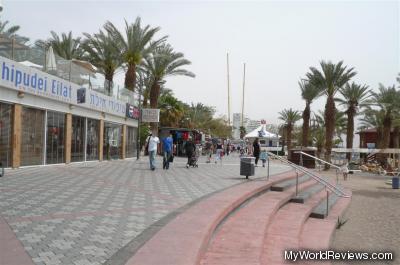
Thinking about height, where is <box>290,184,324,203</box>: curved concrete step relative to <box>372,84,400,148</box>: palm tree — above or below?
below

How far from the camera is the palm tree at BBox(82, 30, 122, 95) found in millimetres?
33281

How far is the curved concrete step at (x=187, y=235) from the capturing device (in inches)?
198

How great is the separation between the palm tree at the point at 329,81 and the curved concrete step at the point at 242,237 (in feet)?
103

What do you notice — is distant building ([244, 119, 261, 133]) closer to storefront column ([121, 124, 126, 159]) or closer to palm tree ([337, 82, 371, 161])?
palm tree ([337, 82, 371, 161])

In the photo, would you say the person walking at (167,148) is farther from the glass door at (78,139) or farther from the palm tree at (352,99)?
the palm tree at (352,99)

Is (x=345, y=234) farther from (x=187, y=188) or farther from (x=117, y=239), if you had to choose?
(x=117, y=239)

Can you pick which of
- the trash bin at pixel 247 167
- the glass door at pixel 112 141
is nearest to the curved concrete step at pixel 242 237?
the trash bin at pixel 247 167

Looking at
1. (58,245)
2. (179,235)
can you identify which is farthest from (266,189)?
(58,245)

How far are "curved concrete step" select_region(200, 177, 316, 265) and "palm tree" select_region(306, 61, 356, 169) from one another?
31.3 meters

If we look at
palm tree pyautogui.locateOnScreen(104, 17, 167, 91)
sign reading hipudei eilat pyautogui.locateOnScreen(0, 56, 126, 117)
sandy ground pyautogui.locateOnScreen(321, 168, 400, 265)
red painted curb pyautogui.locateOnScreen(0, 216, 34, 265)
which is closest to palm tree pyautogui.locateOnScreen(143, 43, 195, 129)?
palm tree pyautogui.locateOnScreen(104, 17, 167, 91)

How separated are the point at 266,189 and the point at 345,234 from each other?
10.8 ft

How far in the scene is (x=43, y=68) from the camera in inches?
744

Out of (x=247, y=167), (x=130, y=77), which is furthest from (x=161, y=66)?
(x=247, y=167)

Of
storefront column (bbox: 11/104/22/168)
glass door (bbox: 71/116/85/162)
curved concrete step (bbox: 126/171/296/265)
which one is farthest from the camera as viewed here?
glass door (bbox: 71/116/85/162)
